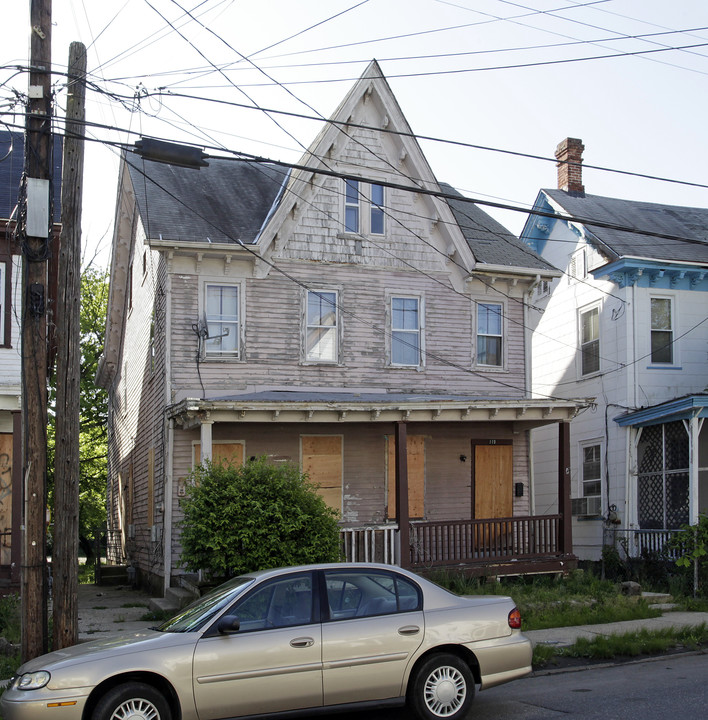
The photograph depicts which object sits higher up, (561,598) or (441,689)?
(441,689)

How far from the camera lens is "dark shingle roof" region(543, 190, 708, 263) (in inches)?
817

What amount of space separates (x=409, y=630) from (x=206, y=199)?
1335cm

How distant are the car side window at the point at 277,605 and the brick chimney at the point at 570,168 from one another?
1824cm

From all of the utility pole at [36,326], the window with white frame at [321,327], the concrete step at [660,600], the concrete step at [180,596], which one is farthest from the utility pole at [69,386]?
the concrete step at [660,600]

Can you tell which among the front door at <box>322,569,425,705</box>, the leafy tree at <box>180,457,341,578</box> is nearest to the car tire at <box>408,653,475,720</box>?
the front door at <box>322,569,425,705</box>

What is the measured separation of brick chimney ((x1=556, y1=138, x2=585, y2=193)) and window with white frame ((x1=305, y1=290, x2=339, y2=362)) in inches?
337

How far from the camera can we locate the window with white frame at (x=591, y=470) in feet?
70.0

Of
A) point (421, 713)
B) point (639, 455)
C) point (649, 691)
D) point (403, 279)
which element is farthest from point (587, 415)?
point (421, 713)

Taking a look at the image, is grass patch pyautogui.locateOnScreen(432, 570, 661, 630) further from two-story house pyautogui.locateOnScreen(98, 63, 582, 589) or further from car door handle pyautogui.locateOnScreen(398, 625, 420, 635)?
car door handle pyautogui.locateOnScreen(398, 625, 420, 635)

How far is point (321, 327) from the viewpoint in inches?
744

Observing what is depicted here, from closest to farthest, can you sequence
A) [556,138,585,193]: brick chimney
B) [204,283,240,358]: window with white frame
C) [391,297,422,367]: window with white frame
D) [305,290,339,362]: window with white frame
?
[204,283,240,358]: window with white frame → [305,290,339,362]: window with white frame → [391,297,422,367]: window with white frame → [556,138,585,193]: brick chimney

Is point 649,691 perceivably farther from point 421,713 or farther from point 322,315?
point 322,315

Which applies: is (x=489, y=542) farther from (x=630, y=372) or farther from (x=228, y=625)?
(x=228, y=625)

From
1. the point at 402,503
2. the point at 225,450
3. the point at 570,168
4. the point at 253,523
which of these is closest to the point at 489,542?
the point at 402,503
